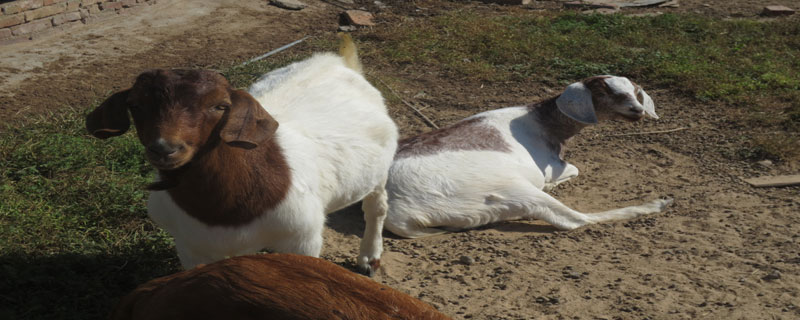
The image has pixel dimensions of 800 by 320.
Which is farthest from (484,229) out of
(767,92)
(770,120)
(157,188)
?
(767,92)

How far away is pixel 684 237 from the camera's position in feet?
14.6

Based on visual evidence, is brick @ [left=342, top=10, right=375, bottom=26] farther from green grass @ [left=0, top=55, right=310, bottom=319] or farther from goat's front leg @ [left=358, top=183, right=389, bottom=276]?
goat's front leg @ [left=358, top=183, right=389, bottom=276]

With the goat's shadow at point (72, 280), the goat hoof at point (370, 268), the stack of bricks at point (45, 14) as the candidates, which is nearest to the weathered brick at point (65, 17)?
the stack of bricks at point (45, 14)

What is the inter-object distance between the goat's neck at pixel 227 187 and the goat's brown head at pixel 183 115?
3.5 inches

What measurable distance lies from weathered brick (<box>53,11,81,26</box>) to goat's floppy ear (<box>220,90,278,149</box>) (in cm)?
683

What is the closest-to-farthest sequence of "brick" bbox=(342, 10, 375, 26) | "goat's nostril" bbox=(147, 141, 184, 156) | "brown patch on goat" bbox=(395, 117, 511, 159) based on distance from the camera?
"goat's nostril" bbox=(147, 141, 184, 156) → "brown patch on goat" bbox=(395, 117, 511, 159) → "brick" bbox=(342, 10, 375, 26)

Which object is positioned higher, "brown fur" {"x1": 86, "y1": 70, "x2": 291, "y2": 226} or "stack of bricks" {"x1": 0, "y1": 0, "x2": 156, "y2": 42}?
"brown fur" {"x1": 86, "y1": 70, "x2": 291, "y2": 226}

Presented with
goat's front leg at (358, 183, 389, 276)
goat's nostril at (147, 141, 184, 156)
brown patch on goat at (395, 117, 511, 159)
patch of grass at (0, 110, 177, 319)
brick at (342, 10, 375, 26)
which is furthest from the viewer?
brick at (342, 10, 375, 26)

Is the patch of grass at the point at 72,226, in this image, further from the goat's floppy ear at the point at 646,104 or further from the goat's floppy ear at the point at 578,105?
the goat's floppy ear at the point at 646,104

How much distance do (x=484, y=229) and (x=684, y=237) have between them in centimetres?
131

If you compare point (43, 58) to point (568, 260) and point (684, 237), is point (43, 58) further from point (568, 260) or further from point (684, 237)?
point (684, 237)

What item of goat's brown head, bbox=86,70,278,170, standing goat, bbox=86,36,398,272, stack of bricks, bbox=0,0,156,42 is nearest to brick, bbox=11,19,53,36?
stack of bricks, bbox=0,0,156,42

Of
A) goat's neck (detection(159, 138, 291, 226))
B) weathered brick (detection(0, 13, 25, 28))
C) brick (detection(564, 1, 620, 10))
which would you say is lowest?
brick (detection(564, 1, 620, 10))

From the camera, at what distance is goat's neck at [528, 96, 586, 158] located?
5.63m
